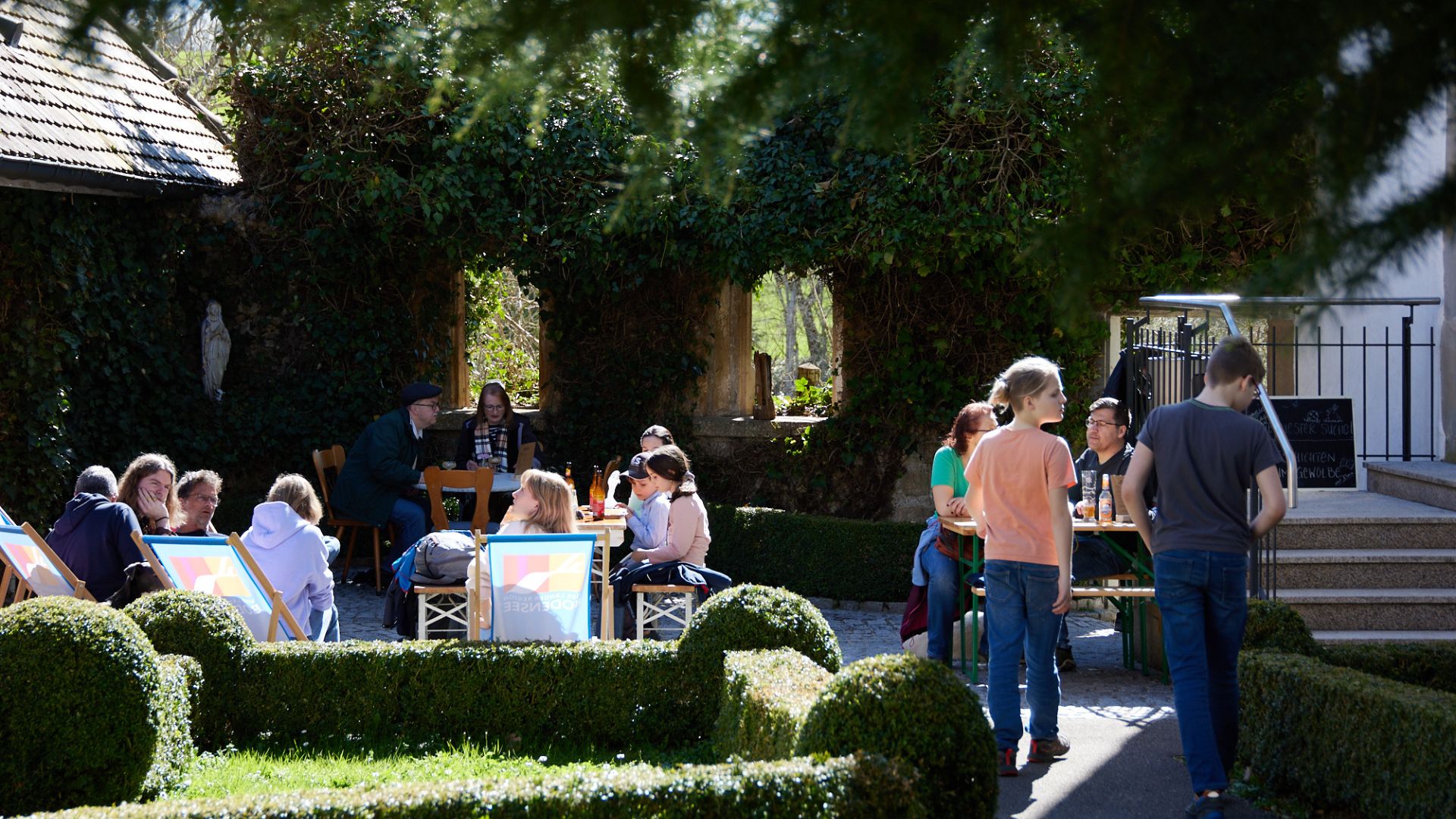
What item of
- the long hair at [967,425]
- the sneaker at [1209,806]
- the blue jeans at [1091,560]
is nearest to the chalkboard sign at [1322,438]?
the blue jeans at [1091,560]

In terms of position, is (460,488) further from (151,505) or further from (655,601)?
(151,505)

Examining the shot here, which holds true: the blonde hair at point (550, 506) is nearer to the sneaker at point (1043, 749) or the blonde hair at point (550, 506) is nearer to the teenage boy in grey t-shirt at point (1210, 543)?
the sneaker at point (1043, 749)

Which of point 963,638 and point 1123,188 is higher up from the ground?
point 1123,188

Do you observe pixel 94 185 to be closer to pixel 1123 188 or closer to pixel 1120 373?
pixel 1120 373

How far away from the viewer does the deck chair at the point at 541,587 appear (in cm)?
652

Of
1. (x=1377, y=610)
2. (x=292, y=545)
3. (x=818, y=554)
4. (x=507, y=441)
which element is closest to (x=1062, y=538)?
(x=1377, y=610)

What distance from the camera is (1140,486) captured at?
4.89m

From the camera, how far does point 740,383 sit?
12.9m

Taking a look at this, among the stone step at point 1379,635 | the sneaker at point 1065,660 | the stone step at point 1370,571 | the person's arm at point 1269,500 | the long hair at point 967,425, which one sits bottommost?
the sneaker at point 1065,660

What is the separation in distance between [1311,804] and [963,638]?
259 centimetres

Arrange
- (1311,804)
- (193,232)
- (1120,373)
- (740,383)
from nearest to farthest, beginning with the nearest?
(1311,804) < (1120,373) < (193,232) < (740,383)

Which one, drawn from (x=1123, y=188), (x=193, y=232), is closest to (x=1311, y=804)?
(x=1123, y=188)

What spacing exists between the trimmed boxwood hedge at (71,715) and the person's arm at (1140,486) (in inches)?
149

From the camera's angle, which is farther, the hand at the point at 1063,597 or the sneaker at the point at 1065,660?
the sneaker at the point at 1065,660
